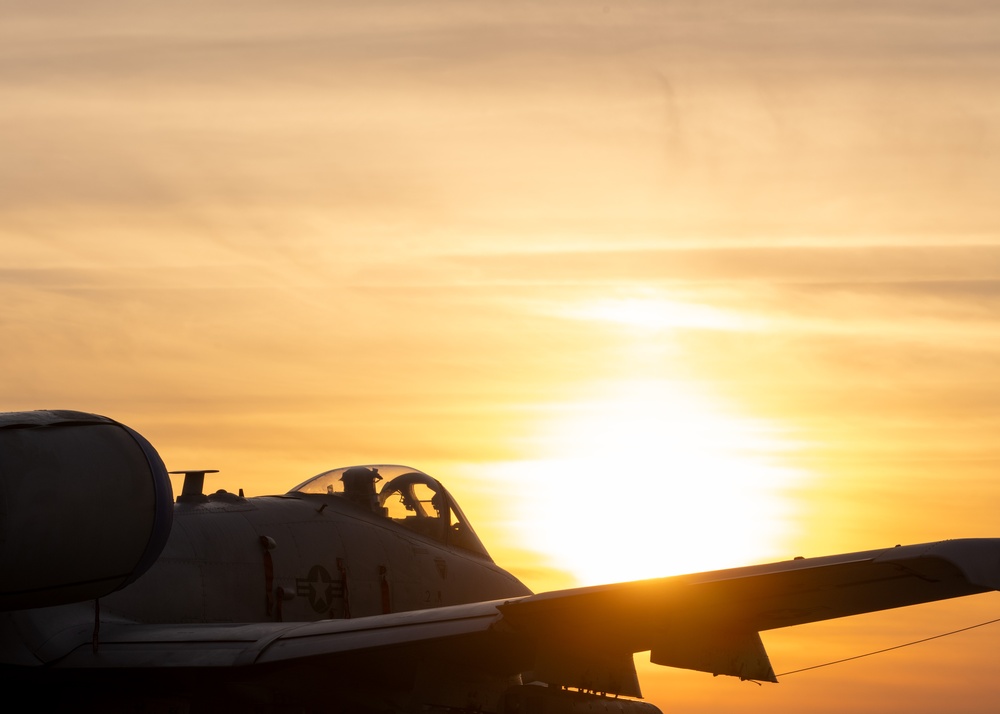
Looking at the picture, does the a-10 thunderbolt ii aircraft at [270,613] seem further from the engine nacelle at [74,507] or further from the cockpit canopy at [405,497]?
the cockpit canopy at [405,497]

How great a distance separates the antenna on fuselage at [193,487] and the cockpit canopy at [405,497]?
1608mm

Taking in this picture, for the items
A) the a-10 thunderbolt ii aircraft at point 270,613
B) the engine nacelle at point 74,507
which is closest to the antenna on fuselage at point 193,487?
the a-10 thunderbolt ii aircraft at point 270,613

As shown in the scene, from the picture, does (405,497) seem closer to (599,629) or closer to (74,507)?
(599,629)

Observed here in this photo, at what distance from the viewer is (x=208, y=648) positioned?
1253 cm

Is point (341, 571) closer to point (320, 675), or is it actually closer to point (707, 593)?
point (320, 675)

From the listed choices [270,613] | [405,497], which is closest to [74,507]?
[270,613]

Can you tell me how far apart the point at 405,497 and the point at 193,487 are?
3.54 metres

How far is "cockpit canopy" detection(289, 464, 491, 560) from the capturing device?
18016mm

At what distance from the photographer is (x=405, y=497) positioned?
18.7 m

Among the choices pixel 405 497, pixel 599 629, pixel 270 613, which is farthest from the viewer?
pixel 405 497

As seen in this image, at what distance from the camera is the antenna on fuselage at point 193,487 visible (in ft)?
52.7

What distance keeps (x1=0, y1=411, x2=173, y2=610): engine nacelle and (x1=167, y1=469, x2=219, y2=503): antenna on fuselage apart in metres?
3.71

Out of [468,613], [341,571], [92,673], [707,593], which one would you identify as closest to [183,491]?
[341,571]

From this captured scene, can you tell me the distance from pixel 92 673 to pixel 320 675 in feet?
7.87
